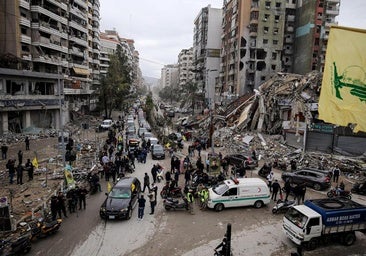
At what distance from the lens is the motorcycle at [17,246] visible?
995 centimetres

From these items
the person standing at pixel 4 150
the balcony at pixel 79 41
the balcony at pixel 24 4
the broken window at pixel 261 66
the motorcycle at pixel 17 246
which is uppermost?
the balcony at pixel 24 4

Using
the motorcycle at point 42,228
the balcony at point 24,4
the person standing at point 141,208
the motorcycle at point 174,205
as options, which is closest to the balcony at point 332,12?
the balcony at point 24,4

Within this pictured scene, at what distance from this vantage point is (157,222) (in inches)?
530

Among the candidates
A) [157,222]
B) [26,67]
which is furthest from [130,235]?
[26,67]

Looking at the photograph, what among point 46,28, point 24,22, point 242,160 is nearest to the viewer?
point 242,160

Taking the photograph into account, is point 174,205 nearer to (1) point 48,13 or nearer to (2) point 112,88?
(1) point 48,13

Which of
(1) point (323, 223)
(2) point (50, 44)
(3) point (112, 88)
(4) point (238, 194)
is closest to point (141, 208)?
(4) point (238, 194)

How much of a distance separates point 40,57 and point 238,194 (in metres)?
37.2

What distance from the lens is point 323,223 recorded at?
10.9 m

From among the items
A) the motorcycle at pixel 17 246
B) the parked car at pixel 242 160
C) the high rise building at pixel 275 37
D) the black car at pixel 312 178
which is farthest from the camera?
the high rise building at pixel 275 37

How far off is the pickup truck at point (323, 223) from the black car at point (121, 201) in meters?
7.49

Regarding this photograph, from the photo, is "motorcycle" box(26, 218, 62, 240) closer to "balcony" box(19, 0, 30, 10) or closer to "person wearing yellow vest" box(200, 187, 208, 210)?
"person wearing yellow vest" box(200, 187, 208, 210)

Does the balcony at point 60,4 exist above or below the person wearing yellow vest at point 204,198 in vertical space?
above

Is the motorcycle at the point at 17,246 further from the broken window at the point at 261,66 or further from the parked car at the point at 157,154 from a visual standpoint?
the broken window at the point at 261,66
